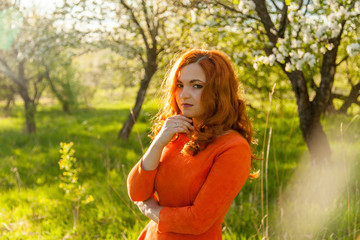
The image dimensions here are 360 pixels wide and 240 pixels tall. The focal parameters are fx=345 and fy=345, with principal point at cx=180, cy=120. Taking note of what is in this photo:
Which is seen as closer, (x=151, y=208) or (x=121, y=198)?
(x=151, y=208)

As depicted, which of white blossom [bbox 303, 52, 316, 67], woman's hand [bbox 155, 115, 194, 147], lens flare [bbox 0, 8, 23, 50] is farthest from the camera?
lens flare [bbox 0, 8, 23, 50]

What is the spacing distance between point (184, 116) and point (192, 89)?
150 millimetres

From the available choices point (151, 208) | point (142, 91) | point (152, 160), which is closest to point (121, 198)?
point (151, 208)

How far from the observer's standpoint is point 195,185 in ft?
5.75

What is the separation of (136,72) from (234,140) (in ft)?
29.9

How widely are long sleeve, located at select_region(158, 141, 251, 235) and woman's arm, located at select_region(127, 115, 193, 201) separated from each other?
25 centimetres

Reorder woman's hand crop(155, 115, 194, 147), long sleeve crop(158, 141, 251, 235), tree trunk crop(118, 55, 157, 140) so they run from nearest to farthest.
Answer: long sleeve crop(158, 141, 251, 235) < woman's hand crop(155, 115, 194, 147) < tree trunk crop(118, 55, 157, 140)

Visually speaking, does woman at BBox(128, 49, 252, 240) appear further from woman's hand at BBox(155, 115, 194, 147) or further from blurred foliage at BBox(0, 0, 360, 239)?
blurred foliage at BBox(0, 0, 360, 239)

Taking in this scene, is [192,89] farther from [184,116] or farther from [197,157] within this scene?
[197,157]

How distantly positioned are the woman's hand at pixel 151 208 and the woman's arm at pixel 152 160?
0.03m

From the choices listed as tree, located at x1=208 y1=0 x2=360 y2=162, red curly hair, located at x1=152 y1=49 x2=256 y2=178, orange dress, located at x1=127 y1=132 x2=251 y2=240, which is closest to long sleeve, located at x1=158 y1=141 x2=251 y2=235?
orange dress, located at x1=127 y1=132 x2=251 y2=240

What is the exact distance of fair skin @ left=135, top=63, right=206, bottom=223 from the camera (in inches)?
70.1

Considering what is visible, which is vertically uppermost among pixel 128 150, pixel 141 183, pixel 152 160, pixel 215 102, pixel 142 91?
pixel 215 102

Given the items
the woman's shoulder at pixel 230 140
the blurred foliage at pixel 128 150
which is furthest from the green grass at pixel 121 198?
the woman's shoulder at pixel 230 140
